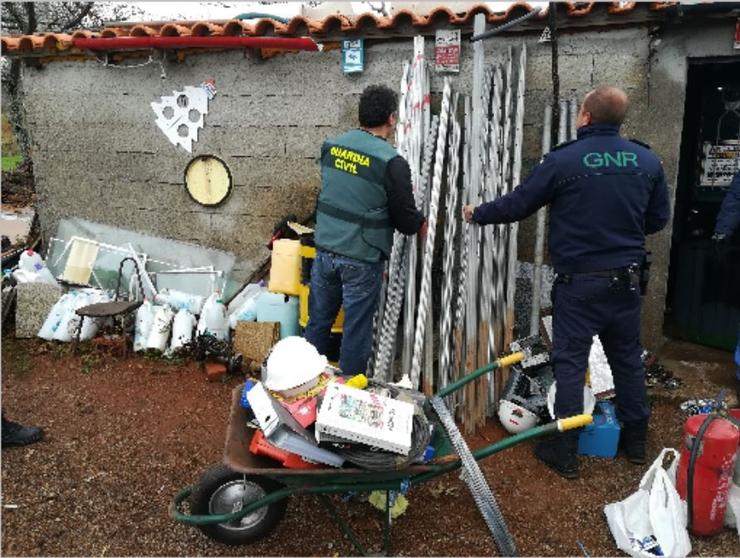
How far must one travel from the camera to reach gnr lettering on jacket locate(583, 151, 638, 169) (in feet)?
11.4

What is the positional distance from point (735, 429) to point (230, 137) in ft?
15.5

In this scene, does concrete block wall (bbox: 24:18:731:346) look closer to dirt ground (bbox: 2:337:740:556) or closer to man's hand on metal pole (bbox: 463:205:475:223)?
man's hand on metal pole (bbox: 463:205:475:223)

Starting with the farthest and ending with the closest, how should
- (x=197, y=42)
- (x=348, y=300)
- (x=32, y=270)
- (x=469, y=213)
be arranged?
(x=32, y=270), (x=197, y=42), (x=348, y=300), (x=469, y=213)

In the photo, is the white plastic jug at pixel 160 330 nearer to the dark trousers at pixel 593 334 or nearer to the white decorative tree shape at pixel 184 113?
the white decorative tree shape at pixel 184 113

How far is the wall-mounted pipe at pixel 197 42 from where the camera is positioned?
17.3ft

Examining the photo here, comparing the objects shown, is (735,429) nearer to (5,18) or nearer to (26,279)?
(26,279)

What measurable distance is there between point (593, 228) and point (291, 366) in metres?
1.92

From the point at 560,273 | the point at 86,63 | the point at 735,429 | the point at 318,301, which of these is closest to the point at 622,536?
the point at 735,429

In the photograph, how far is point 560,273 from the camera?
3746 millimetres

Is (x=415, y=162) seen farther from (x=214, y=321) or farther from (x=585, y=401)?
(x=214, y=321)

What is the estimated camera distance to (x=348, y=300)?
409 cm

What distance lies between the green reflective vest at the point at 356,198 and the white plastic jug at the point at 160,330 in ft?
7.67

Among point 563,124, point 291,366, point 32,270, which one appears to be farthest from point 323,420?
point 32,270

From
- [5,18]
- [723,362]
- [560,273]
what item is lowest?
[723,362]
